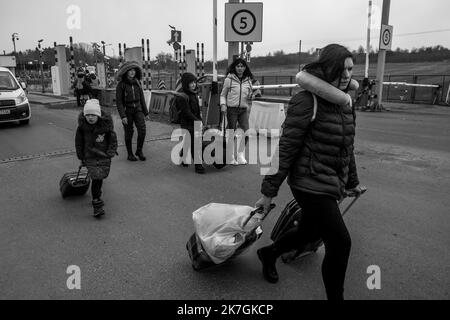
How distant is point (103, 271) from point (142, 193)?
83.5 inches

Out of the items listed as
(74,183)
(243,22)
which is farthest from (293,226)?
(243,22)

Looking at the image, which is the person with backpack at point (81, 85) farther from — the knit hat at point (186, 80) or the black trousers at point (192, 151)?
the knit hat at point (186, 80)

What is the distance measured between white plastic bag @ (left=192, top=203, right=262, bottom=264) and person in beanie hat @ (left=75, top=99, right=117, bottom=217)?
1.74 m

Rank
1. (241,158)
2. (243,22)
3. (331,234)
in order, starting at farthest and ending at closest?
Result: (243,22), (241,158), (331,234)

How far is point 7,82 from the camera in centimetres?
1172

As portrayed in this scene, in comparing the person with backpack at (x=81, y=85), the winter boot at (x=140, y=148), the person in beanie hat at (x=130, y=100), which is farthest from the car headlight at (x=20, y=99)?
the winter boot at (x=140, y=148)

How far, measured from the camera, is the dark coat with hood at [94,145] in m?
4.39

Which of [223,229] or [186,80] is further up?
[186,80]

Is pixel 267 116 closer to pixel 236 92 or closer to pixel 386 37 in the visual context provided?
pixel 236 92

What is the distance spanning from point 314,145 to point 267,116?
664 centimetres

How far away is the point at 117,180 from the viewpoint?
5.90m

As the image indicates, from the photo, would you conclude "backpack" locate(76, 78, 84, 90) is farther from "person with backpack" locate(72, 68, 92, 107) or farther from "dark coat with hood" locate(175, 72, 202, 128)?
"dark coat with hood" locate(175, 72, 202, 128)

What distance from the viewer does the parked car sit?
35.0 feet

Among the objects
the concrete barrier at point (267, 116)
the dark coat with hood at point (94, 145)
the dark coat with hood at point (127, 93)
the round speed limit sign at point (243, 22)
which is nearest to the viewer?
the dark coat with hood at point (94, 145)
